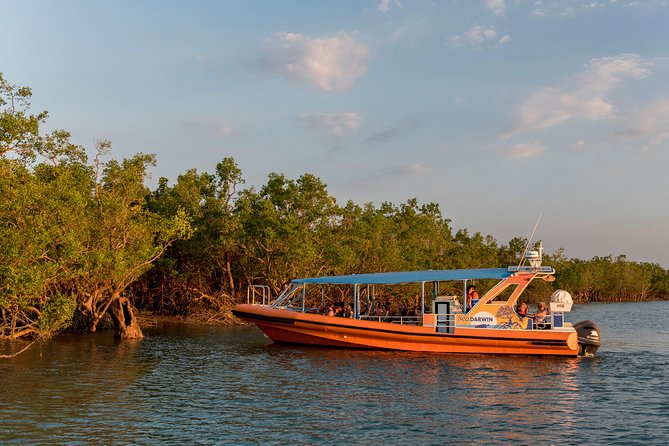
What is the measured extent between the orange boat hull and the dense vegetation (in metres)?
5.56

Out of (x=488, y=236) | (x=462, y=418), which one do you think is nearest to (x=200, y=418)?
(x=462, y=418)

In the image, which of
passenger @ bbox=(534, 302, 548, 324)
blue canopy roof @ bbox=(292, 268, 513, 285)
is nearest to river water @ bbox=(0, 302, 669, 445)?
passenger @ bbox=(534, 302, 548, 324)

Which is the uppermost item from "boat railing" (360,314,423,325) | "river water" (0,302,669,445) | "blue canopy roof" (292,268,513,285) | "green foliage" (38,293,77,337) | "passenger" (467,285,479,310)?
"blue canopy roof" (292,268,513,285)

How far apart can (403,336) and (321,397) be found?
8291 millimetres

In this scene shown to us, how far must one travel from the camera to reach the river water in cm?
1291

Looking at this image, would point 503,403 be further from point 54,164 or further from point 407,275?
point 54,164

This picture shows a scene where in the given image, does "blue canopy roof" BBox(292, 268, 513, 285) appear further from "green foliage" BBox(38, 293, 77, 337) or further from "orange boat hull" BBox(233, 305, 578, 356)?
"green foliage" BBox(38, 293, 77, 337)

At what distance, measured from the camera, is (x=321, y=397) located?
640 inches

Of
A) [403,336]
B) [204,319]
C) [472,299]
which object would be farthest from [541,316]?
[204,319]

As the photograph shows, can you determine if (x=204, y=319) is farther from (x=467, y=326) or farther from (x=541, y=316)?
(x=541, y=316)

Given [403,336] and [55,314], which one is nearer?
[55,314]

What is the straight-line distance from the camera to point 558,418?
14.4 metres

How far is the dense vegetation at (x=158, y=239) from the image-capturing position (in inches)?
848

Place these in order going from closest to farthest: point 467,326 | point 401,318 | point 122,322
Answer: point 467,326, point 401,318, point 122,322
